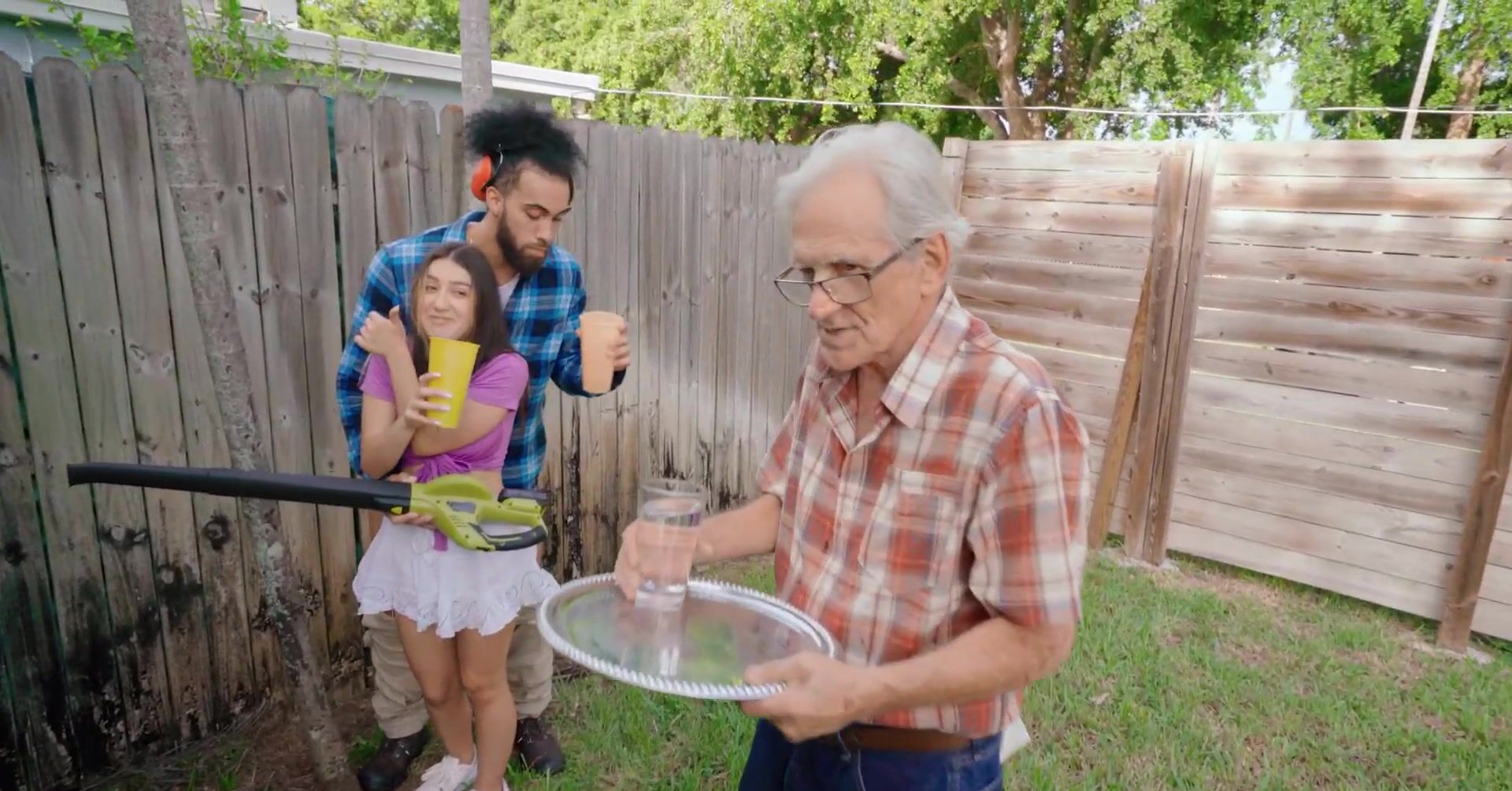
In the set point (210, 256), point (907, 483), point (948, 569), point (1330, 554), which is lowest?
point (1330, 554)

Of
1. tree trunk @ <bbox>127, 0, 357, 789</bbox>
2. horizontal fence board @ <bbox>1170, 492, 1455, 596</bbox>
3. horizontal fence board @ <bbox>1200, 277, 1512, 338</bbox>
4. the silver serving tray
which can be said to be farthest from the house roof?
→ horizontal fence board @ <bbox>1170, 492, 1455, 596</bbox>

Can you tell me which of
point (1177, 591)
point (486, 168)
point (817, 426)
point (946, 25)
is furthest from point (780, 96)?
point (817, 426)

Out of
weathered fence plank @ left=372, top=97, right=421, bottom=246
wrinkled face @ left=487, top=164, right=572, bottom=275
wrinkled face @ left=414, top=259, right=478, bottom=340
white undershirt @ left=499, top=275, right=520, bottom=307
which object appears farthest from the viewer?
weathered fence plank @ left=372, top=97, right=421, bottom=246

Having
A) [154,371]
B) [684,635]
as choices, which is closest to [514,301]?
[154,371]

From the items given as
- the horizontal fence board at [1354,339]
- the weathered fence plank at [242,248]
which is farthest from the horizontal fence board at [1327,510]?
the weathered fence plank at [242,248]

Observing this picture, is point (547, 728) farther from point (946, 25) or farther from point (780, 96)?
point (780, 96)

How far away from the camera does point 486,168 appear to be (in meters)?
2.63

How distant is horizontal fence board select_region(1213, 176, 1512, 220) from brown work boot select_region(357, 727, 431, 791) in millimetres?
4794

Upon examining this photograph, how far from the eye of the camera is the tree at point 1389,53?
13.8m

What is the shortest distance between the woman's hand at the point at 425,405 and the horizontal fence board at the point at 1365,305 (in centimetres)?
437

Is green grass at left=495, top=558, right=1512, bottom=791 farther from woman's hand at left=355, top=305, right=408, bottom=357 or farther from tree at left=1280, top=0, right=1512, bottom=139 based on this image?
tree at left=1280, top=0, right=1512, bottom=139

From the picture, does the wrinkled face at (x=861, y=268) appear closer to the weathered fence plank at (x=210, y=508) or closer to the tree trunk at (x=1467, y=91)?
the weathered fence plank at (x=210, y=508)

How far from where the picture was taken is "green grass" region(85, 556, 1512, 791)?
3.14 meters

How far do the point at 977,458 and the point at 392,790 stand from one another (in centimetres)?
257
